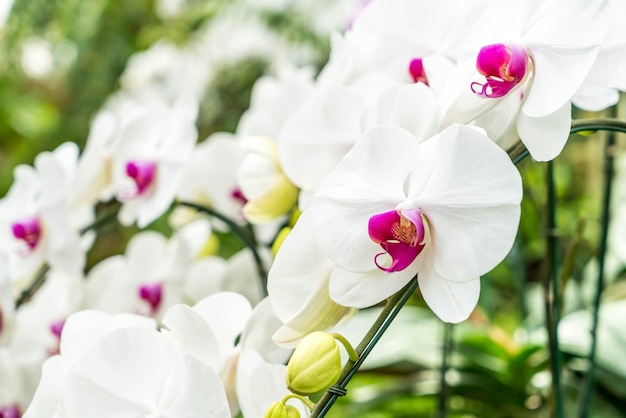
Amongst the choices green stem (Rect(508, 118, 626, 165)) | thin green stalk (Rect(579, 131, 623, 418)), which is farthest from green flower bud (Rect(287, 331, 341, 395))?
thin green stalk (Rect(579, 131, 623, 418))

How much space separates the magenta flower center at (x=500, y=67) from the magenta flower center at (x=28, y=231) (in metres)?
0.30

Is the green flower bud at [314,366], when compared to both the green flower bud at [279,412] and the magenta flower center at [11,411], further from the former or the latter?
the magenta flower center at [11,411]

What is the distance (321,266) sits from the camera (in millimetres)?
317

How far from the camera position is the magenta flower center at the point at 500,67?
0.29 metres

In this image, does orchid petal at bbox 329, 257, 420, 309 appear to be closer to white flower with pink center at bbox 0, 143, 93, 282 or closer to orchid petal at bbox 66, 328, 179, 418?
orchid petal at bbox 66, 328, 179, 418

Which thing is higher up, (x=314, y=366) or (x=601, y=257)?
(x=314, y=366)

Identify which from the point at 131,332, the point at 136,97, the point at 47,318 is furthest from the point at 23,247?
the point at 136,97

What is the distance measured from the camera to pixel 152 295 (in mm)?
517

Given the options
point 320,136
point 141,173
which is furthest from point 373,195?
point 141,173

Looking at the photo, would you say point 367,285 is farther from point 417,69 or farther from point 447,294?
point 417,69

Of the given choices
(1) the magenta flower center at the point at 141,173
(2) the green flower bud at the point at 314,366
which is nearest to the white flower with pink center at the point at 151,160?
(1) the magenta flower center at the point at 141,173

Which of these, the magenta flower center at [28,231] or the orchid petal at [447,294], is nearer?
the orchid petal at [447,294]

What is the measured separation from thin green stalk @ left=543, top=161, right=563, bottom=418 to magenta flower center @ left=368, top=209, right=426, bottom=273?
0.12 m

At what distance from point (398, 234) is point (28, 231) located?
0.29 m
